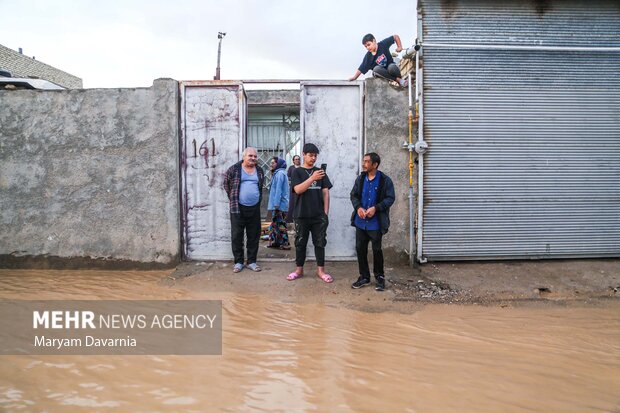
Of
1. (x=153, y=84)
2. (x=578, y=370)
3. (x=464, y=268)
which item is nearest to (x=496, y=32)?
(x=464, y=268)

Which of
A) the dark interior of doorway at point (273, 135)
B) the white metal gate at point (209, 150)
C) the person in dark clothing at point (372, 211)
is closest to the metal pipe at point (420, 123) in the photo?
the person in dark clothing at point (372, 211)

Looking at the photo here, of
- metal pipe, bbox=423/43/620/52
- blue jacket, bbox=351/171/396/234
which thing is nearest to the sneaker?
blue jacket, bbox=351/171/396/234

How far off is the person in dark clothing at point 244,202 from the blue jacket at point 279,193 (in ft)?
5.28

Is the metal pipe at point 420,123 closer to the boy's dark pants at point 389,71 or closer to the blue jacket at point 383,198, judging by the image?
the boy's dark pants at point 389,71

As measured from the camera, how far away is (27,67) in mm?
16078

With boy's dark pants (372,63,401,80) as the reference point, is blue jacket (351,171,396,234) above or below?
below

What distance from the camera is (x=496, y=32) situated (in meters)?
5.05

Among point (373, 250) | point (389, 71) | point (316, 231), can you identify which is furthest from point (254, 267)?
point (389, 71)

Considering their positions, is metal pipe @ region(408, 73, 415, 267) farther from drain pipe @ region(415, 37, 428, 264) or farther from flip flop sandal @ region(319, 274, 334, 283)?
flip flop sandal @ region(319, 274, 334, 283)

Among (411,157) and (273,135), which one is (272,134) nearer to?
(273,135)

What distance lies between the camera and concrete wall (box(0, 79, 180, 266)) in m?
5.12

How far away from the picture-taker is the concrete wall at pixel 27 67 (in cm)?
1505

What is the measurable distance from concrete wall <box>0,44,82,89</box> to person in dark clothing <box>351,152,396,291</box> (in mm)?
15528

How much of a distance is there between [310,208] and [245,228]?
1046mm
